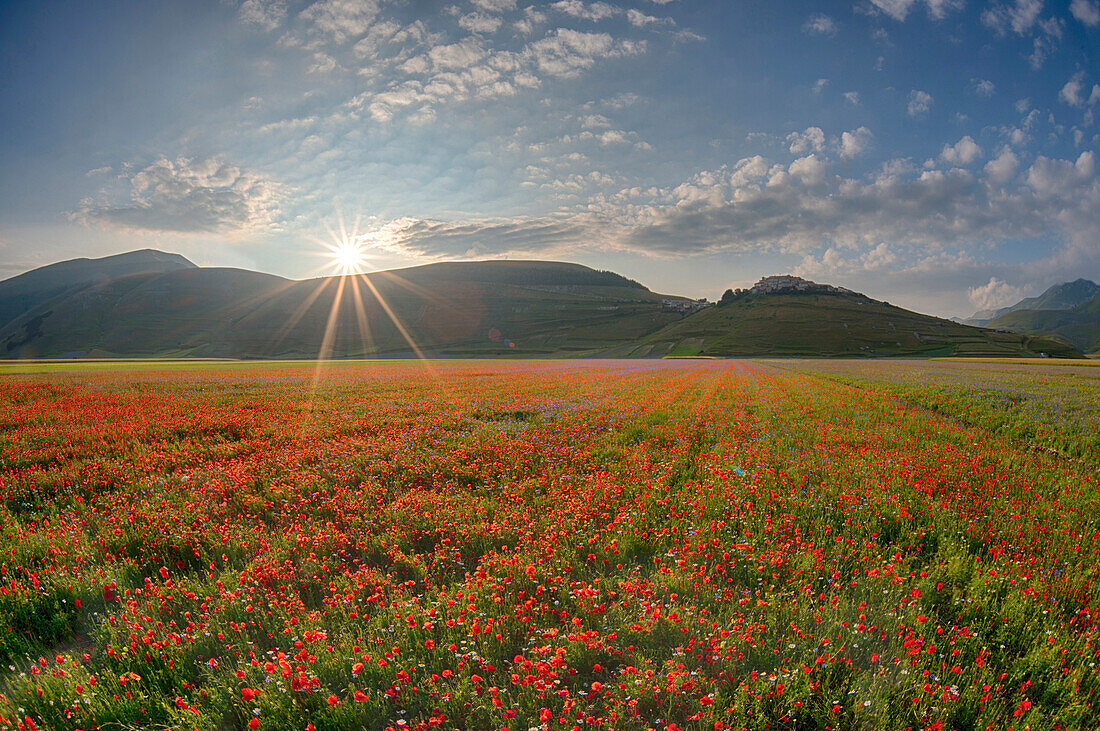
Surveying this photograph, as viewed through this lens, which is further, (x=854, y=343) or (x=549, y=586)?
(x=854, y=343)

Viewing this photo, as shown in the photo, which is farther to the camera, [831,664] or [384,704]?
[831,664]

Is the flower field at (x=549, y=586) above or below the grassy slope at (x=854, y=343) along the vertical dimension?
below

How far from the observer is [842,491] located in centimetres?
818

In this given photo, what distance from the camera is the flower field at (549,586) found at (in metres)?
3.64

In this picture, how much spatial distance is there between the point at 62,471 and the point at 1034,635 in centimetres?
1648

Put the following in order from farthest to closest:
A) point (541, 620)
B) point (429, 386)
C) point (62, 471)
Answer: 1. point (429, 386)
2. point (62, 471)
3. point (541, 620)

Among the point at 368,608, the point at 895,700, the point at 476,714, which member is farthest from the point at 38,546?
the point at 895,700

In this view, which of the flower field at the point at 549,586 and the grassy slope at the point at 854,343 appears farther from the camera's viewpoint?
the grassy slope at the point at 854,343

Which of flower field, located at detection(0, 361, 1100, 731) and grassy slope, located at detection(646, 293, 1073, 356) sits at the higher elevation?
grassy slope, located at detection(646, 293, 1073, 356)

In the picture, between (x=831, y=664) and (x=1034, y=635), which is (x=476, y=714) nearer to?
(x=831, y=664)

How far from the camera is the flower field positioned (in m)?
3.64

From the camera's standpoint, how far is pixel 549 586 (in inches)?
215

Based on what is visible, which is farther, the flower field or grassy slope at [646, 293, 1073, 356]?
grassy slope at [646, 293, 1073, 356]

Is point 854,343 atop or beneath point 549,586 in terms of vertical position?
atop
